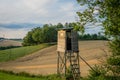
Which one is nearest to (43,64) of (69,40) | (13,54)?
(13,54)

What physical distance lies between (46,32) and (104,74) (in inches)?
3764

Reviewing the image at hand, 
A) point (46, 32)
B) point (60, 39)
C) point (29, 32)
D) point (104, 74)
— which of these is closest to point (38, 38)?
point (46, 32)

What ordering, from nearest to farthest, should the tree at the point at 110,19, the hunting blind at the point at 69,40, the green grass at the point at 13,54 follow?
the tree at the point at 110,19, the hunting blind at the point at 69,40, the green grass at the point at 13,54

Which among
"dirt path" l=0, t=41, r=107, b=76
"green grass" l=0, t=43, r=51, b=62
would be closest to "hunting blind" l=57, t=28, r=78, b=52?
"dirt path" l=0, t=41, r=107, b=76

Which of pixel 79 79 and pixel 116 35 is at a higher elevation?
pixel 116 35

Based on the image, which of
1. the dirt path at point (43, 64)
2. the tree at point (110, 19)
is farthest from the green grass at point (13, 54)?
the tree at point (110, 19)

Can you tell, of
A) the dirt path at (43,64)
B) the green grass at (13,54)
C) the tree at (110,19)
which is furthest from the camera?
the green grass at (13,54)

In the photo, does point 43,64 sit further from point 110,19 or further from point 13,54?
point 110,19

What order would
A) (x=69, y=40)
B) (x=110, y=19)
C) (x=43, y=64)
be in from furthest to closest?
(x=43, y=64)
(x=69, y=40)
(x=110, y=19)

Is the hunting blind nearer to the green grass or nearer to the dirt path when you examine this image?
A: the dirt path

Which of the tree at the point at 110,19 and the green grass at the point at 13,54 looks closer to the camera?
the tree at the point at 110,19

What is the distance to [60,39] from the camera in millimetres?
35906

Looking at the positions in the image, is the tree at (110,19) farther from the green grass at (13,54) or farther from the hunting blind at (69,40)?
the green grass at (13,54)

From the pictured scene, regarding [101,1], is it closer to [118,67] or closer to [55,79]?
[118,67]
